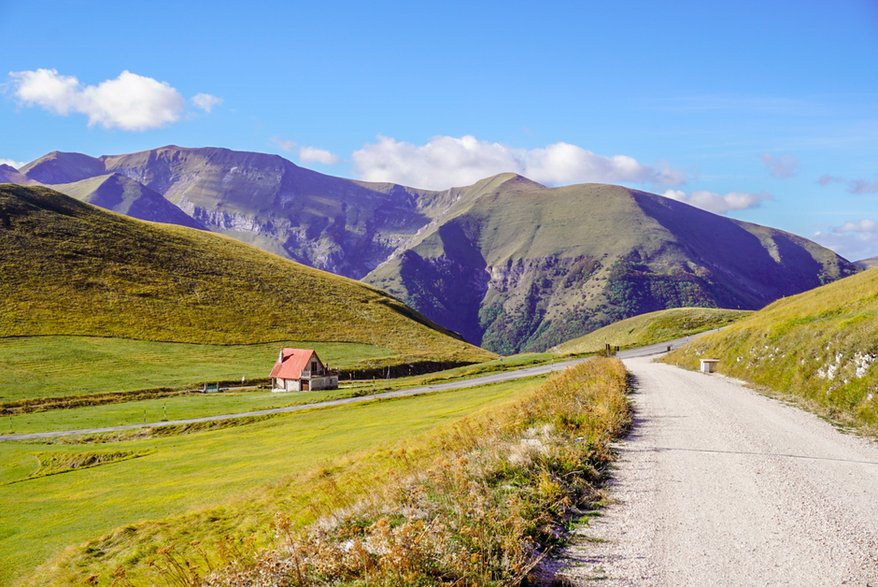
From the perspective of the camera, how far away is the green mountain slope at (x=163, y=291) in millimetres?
113375

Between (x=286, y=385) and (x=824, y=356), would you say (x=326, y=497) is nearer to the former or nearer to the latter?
(x=824, y=356)

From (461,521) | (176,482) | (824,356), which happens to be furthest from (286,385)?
(461,521)

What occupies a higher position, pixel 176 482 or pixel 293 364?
pixel 293 364

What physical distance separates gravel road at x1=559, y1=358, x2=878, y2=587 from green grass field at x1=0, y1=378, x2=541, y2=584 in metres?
6.94

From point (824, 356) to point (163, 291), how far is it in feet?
427

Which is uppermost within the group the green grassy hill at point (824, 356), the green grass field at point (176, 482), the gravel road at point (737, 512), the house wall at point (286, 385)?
the green grassy hill at point (824, 356)

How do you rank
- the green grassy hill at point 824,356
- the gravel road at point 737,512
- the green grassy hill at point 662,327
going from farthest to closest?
the green grassy hill at point 662,327 < the green grassy hill at point 824,356 < the gravel road at point 737,512

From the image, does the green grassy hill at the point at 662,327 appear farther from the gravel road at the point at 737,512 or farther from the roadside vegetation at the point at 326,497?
the gravel road at the point at 737,512

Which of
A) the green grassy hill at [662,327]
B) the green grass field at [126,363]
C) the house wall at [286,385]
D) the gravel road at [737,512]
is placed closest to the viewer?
the gravel road at [737,512]

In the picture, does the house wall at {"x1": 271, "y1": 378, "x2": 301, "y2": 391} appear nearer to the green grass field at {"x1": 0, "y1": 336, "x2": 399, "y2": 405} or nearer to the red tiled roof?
the red tiled roof

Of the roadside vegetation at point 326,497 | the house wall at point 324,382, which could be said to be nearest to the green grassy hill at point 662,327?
the house wall at point 324,382

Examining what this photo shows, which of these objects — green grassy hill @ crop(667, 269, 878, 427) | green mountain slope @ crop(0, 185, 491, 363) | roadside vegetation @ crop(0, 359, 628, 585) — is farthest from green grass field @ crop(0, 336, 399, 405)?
green grassy hill @ crop(667, 269, 878, 427)

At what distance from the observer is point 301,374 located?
280ft

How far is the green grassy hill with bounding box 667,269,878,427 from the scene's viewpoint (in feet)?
74.6
